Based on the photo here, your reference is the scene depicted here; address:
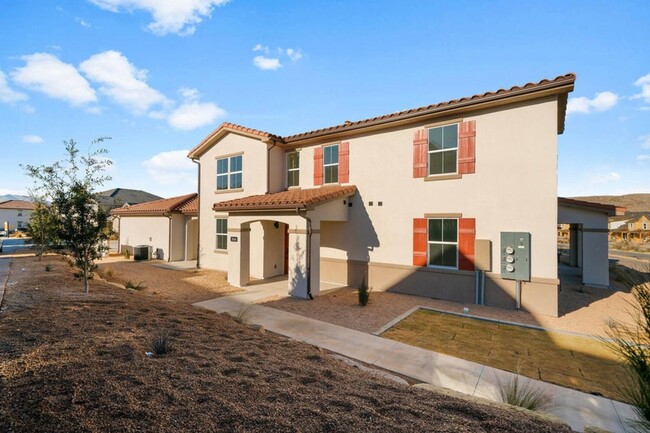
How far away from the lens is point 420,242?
11.3m

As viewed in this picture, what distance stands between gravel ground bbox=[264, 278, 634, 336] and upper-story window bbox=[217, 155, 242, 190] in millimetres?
8209

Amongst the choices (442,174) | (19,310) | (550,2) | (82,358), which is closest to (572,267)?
(442,174)

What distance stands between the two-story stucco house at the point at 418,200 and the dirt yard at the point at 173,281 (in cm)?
133

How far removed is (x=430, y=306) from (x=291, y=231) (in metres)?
5.64

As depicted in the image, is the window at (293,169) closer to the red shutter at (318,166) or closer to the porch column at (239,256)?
the red shutter at (318,166)

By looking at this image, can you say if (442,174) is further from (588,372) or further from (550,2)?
(588,372)

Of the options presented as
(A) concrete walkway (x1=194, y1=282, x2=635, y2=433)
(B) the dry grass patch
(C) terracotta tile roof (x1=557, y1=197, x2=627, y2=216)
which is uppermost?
(C) terracotta tile roof (x1=557, y1=197, x2=627, y2=216)

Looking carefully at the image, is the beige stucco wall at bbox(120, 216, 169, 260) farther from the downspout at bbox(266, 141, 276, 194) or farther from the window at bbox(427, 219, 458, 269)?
the window at bbox(427, 219, 458, 269)

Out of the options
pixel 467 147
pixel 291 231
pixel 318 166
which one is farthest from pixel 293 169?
pixel 467 147

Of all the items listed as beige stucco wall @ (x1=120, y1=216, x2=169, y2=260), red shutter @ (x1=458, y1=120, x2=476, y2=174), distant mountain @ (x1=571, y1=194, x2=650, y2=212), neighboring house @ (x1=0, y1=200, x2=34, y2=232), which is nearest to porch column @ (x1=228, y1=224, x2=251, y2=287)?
red shutter @ (x1=458, y1=120, x2=476, y2=174)

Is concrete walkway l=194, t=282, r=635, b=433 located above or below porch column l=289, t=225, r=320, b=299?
below

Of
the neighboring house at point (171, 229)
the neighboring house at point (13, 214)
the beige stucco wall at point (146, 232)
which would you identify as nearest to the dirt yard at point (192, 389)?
the neighboring house at point (171, 229)

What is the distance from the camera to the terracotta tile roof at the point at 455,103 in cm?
869

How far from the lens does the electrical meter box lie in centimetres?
945
